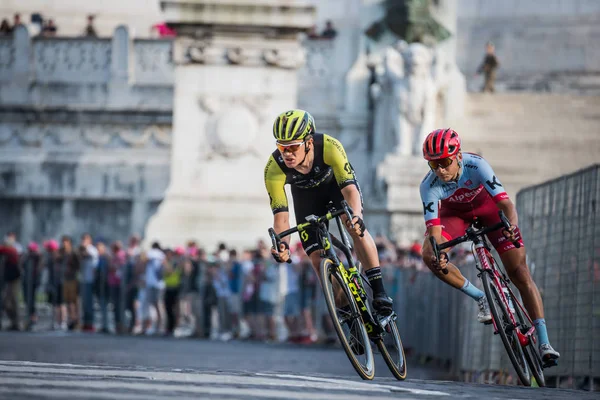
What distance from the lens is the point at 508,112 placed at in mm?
41719

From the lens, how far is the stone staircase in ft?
127

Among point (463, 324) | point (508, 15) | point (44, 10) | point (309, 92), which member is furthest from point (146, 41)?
point (463, 324)

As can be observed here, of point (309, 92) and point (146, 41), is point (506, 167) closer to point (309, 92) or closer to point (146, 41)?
point (309, 92)

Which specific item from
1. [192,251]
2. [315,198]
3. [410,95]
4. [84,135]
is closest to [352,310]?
[315,198]

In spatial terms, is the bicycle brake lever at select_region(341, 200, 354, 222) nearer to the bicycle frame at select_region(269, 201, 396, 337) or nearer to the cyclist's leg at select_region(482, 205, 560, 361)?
the bicycle frame at select_region(269, 201, 396, 337)

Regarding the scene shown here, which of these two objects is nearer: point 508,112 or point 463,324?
point 463,324

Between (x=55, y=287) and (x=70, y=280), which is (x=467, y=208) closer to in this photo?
(x=70, y=280)

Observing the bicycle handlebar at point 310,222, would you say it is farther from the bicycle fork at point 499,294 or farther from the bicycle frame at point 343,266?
the bicycle fork at point 499,294

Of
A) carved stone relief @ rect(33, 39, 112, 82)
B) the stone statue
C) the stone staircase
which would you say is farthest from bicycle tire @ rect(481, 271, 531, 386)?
carved stone relief @ rect(33, 39, 112, 82)

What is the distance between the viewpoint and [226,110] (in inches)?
1142

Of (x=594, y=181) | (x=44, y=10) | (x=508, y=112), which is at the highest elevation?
(x=44, y=10)

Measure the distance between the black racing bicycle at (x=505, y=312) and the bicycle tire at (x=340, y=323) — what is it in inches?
42.6

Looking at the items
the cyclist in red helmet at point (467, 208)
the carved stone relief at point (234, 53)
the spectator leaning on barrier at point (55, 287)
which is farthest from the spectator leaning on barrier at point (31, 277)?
the cyclist in red helmet at point (467, 208)

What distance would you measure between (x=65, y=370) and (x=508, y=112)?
101 ft
